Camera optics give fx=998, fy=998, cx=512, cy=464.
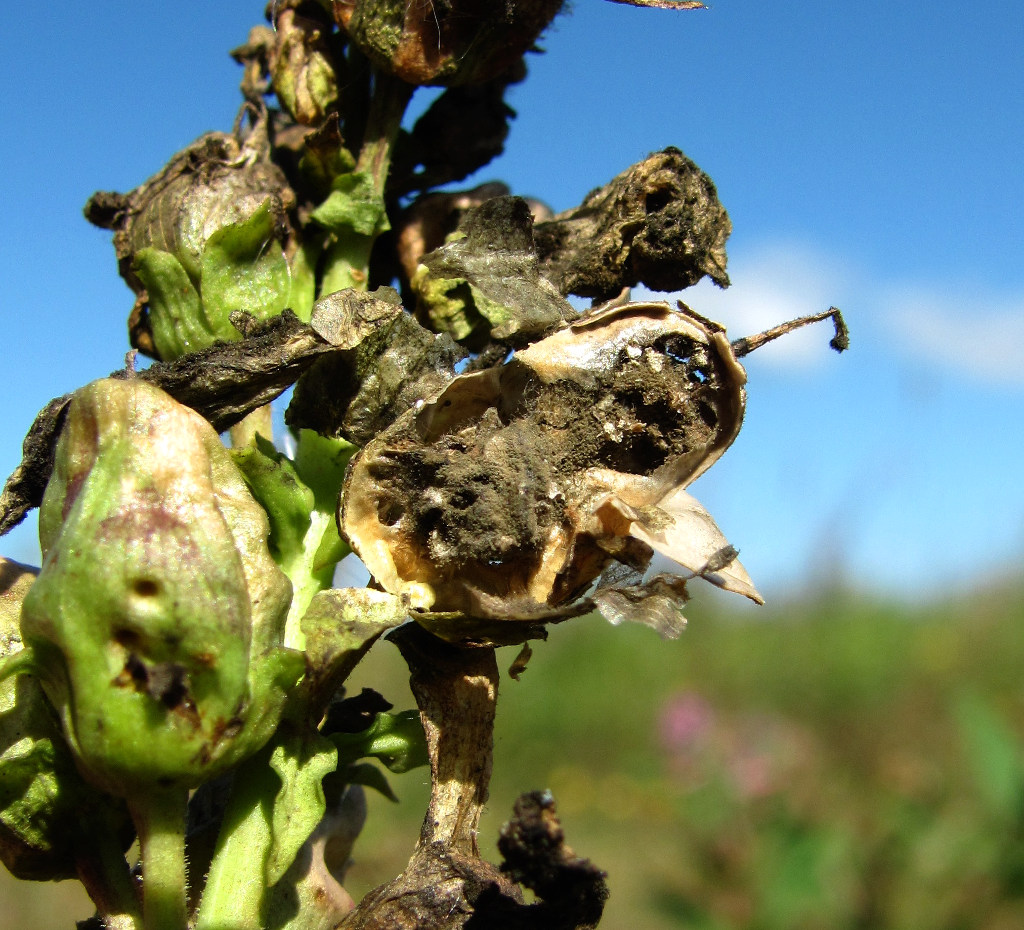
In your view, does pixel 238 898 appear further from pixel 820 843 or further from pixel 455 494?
pixel 820 843

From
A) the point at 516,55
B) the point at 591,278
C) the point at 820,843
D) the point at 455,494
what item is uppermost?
the point at 516,55

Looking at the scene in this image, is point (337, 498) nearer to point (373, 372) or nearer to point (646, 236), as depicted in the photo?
point (373, 372)

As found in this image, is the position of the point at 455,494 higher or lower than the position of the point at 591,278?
lower

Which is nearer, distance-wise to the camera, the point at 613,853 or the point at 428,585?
the point at 428,585

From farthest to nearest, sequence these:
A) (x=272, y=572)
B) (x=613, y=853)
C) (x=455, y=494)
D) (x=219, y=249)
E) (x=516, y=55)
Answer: (x=613, y=853) → (x=516, y=55) → (x=219, y=249) → (x=455, y=494) → (x=272, y=572)

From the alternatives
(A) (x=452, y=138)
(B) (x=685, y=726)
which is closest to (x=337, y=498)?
(A) (x=452, y=138)

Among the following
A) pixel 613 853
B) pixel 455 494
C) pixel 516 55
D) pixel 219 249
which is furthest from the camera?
pixel 613 853

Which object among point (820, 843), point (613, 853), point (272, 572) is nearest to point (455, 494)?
point (272, 572)
